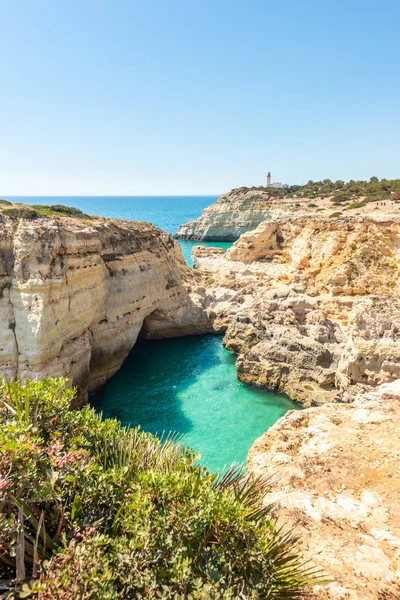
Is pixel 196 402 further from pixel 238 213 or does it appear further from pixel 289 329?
pixel 238 213

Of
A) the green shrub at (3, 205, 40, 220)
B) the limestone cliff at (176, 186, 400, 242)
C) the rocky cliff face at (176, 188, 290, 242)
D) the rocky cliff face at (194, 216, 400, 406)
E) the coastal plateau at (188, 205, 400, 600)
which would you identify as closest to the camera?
the coastal plateau at (188, 205, 400, 600)

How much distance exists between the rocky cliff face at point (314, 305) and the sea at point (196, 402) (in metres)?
1.32

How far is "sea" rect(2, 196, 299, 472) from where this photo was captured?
14.3 m

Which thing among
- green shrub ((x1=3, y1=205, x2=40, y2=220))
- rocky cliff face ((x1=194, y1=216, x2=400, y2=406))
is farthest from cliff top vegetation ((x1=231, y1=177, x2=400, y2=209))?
green shrub ((x1=3, y1=205, x2=40, y2=220))

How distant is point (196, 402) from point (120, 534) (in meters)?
12.8

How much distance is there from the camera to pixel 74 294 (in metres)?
15.4

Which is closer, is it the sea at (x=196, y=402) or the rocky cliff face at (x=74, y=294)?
the rocky cliff face at (x=74, y=294)

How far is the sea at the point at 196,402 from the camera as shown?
47.0 feet

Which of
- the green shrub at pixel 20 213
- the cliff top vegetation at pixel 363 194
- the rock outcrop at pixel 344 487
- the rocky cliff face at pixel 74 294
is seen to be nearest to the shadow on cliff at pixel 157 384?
the rocky cliff face at pixel 74 294

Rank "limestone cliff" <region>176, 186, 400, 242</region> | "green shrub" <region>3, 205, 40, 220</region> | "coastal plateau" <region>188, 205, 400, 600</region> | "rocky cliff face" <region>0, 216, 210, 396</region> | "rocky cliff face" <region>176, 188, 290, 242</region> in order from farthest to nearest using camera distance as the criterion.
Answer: "rocky cliff face" <region>176, 188, 290, 242</region>, "limestone cliff" <region>176, 186, 400, 242</region>, "green shrub" <region>3, 205, 40, 220</region>, "rocky cliff face" <region>0, 216, 210, 396</region>, "coastal plateau" <region>188, 205, 400, 600</region>

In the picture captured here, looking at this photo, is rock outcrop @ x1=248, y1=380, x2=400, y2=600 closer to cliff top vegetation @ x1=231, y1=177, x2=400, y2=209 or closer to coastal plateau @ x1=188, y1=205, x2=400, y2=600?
coastal plateau @ x1=188, y1=205, x2=400, y2=600

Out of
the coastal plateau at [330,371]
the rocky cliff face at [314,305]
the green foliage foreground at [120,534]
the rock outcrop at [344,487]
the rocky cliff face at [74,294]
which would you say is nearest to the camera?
the green foliage foreground at [120,534]

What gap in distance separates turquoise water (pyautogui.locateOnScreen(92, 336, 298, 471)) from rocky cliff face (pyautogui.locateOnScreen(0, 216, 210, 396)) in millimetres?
1794

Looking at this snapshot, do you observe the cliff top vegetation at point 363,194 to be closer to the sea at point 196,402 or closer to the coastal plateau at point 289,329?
the coastal plateau at point 289,329
